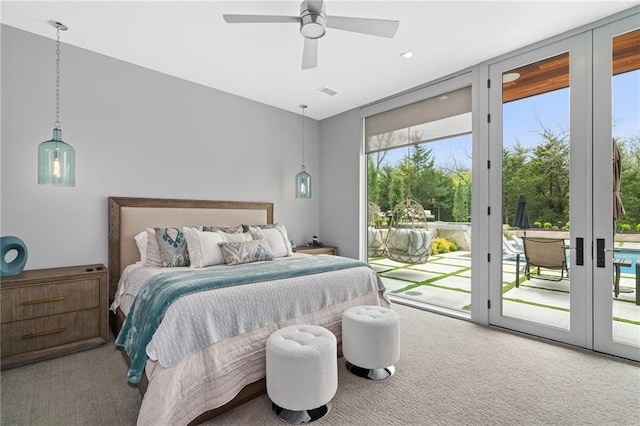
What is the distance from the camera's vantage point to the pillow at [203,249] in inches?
124

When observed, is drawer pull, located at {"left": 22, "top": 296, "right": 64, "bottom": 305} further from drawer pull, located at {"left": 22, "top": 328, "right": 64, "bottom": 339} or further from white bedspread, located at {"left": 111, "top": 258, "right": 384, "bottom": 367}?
white bedspread, located at {"left": 111, "top": 258, "right": 384, "bottom": 367}

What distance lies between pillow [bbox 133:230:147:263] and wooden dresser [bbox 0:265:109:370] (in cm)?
39

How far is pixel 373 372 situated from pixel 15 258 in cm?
332

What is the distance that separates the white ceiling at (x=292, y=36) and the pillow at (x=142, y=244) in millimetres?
2007

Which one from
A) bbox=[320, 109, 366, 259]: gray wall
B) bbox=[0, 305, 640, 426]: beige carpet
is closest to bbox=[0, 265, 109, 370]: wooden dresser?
bbox=[0, 305, 640, 426]: beige carpet

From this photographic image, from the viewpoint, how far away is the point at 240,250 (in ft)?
10.7

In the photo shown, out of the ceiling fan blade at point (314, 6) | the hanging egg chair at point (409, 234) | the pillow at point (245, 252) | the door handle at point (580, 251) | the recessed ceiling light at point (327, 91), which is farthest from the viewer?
the hanging egg chair at point (409, 234)

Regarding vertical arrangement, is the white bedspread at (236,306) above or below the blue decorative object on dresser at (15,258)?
below

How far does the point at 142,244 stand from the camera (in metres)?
A: 3.44

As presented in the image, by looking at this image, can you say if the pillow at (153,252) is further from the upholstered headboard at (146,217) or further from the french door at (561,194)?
the french door at (561,194)

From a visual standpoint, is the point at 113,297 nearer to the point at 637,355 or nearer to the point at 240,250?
the point at 240,250

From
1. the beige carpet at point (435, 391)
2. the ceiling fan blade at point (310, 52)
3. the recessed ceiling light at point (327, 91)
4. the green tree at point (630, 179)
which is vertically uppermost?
the recessed ceiling light at point (327, 91)

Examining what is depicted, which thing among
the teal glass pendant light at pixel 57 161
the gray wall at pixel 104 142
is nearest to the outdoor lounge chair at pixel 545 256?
the gray wall at pixel 104 142

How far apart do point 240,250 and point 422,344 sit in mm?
2073
